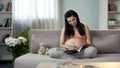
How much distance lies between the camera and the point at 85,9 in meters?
5.27

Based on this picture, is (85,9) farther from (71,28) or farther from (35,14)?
(71,28)

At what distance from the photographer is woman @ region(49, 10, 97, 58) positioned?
9.96 feet

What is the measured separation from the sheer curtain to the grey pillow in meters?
1.91

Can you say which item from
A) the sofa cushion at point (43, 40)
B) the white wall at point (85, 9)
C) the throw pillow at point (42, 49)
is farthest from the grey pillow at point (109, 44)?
the white wall at point (85, 9)

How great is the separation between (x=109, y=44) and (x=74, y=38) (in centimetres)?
52

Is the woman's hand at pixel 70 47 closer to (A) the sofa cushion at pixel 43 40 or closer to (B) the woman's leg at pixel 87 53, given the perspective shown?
(B) the woman's leg at pixel 87 53

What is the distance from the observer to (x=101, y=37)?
3441mm

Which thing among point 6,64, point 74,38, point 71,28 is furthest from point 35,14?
point 74,38

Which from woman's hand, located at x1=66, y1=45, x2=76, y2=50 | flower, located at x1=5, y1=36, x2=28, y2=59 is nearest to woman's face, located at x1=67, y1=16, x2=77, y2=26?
woman's hand, located at x1=66, y1=45, x2=76, y2=50

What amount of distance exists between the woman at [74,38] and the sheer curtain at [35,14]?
5.80 feet

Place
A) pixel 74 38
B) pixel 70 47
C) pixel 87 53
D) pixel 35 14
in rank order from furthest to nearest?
1. pixel 35 14
2. pixel 74 38
3. pixel 70 47
4. pixel 87 53

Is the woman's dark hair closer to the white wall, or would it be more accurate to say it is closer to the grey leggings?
the grey leggings

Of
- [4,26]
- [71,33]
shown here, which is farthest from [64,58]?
[4,26]

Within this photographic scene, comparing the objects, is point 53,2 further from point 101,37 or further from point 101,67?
point 101,67
